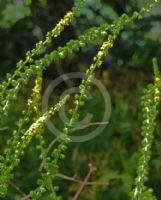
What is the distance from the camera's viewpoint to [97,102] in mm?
4125

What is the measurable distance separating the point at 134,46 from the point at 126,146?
1.87 ft

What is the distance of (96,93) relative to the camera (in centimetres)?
448

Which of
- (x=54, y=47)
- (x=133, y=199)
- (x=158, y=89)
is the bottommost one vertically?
(x=133, y=199)

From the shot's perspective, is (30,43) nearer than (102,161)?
No

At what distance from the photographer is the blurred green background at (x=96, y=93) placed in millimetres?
3479

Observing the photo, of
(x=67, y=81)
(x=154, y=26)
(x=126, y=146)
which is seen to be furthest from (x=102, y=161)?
(x=67, y=81)

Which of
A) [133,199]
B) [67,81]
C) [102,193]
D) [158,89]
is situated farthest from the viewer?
[67,81]

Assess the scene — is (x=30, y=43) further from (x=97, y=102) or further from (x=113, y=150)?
(x=113, y=150)

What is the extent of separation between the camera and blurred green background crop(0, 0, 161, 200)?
3.48m

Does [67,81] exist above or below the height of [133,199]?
above
